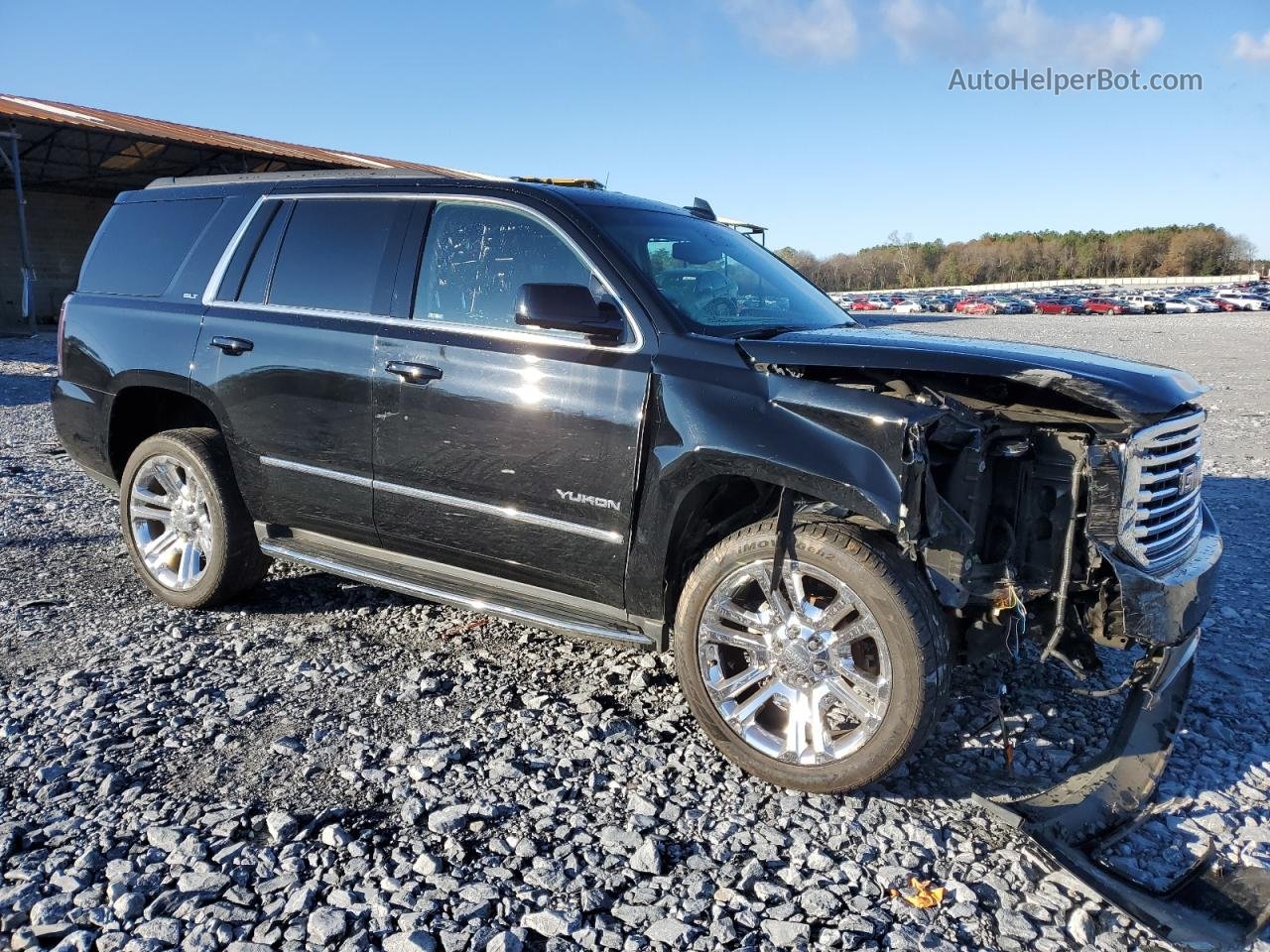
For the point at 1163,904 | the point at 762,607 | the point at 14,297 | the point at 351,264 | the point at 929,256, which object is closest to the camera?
the point at 1163,904

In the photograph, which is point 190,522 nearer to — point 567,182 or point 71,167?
point 567,182

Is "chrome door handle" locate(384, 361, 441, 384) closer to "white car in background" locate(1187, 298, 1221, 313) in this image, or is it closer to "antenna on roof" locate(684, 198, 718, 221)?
"antenna on roof" locate(684, 198, 718, 221)

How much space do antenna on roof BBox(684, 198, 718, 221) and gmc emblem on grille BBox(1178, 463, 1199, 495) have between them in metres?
2.46

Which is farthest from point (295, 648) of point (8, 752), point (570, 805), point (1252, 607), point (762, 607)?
point (1252, 607)

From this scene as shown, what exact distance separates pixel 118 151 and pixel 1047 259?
12808 cm

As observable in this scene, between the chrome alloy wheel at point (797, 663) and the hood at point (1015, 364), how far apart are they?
71 cm

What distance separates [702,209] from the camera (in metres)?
4.95

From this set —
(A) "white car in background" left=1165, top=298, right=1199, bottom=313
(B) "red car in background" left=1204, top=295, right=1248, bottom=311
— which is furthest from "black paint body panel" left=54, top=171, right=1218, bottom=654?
(B) "red car in background" left=1204, top=295, right=1248, bottom=311

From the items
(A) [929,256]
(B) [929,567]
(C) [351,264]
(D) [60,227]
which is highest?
(A) [929,256]

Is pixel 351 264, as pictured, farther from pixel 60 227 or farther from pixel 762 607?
pixel 60 227

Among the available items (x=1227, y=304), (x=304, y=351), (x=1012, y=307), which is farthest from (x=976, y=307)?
(x=304, y=351)

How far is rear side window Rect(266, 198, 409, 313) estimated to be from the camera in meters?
4.04

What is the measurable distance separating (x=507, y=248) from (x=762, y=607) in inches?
70.7

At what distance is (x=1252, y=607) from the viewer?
4.95 meters
